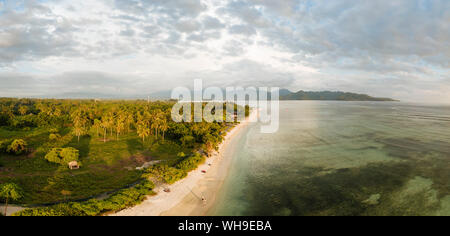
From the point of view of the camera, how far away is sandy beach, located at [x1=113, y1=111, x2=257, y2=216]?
84.1 ft

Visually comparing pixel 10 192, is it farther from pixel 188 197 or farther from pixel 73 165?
pixel 188 197

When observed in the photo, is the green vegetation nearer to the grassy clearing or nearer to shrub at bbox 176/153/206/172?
the grassy clearing

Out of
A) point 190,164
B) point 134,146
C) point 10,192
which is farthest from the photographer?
point 134,146

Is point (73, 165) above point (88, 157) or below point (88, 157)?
above

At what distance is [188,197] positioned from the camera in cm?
2966

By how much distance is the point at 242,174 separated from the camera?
40125 millimetres

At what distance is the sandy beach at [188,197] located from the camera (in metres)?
25.6

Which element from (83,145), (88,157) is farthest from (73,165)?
(83,145)

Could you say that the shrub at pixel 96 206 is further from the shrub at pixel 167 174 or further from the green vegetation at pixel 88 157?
the green vegetation at pixel 88 157

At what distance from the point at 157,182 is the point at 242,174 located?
15427 millimetres

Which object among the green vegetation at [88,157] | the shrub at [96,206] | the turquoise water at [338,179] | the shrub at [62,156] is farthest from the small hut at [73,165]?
the turquoise water at [338,179]

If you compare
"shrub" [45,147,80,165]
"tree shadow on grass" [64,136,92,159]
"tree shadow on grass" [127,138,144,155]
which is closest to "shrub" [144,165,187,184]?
"shrub" [45,147,80,165]

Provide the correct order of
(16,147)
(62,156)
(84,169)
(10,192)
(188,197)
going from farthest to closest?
(16,147) < (62,156) < (84,169) < (188,197) < (10,192)

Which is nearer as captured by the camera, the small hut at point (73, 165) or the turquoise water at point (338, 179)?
the turquoise water at point (338, 179)
